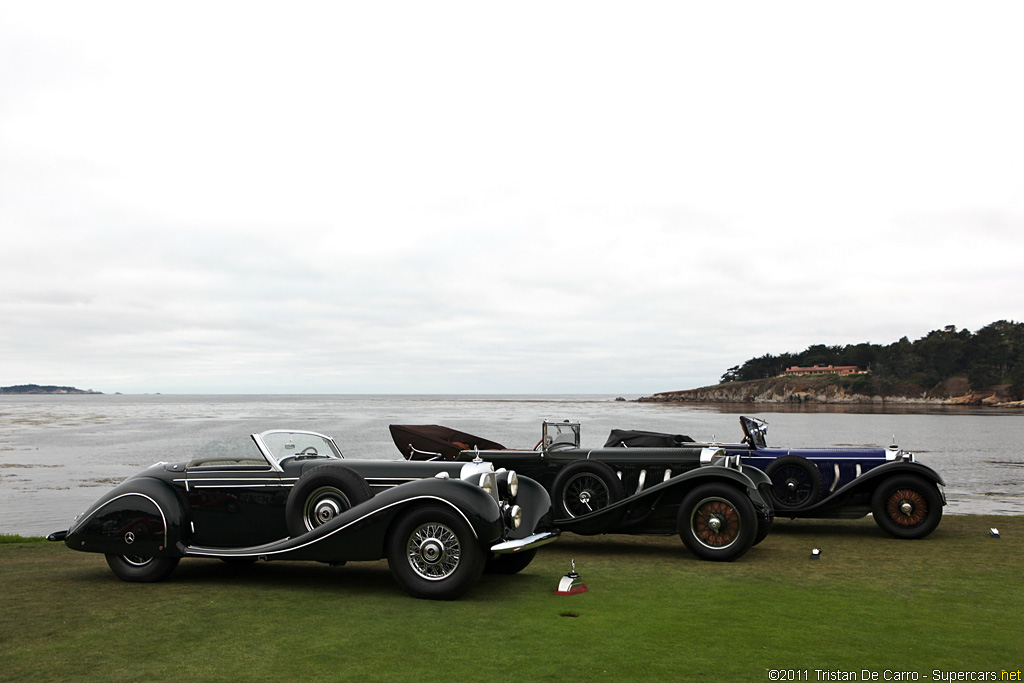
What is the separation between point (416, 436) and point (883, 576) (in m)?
7.73

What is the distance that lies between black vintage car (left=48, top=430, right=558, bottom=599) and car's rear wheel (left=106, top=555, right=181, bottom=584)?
0.01 m

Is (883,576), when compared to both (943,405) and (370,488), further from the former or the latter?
(943,405)

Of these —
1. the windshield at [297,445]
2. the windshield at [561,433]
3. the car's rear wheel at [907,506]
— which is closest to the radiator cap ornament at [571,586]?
the windshield at [297,445]

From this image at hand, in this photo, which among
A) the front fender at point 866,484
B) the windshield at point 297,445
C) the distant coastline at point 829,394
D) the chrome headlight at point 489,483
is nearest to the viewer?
the chrome headlight at point 489,483

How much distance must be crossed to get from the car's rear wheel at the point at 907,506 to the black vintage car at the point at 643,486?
1.76m

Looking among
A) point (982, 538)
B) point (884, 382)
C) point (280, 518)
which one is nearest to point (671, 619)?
point (280, 518)

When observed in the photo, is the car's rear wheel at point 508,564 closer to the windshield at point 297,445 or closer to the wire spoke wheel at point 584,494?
the windshield at point 297,445

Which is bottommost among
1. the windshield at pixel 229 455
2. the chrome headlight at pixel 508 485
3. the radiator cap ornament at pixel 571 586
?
the radiator cap ornament at pixel 571 586

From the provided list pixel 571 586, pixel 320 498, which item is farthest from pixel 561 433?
pixel 320 498

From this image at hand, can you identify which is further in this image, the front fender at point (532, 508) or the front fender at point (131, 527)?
the front fender at point (532, 508)

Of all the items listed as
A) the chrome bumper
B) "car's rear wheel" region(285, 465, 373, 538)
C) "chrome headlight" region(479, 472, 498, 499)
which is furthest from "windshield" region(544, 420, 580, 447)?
"car's rear wheel" region(285, 465, 373, 538)

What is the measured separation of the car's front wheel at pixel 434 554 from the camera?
6844mm

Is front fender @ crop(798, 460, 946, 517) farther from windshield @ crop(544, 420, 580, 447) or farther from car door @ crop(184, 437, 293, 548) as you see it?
car door @ crop(184, 437, 293, 548)

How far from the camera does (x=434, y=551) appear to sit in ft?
22.9
